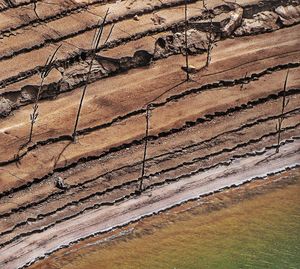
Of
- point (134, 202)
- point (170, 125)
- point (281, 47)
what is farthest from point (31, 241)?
point (281, 47)

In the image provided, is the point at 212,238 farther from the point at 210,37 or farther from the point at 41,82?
the point at 210,37

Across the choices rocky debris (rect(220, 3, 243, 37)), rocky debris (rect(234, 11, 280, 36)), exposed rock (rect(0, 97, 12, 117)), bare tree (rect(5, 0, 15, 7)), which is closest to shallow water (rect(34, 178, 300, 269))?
exposed rock (rect(0, 97, 12, 117))

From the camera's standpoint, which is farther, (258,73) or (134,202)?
(258,73)

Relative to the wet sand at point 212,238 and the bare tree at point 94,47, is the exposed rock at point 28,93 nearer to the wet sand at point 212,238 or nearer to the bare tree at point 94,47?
the bare tree at point 94,47

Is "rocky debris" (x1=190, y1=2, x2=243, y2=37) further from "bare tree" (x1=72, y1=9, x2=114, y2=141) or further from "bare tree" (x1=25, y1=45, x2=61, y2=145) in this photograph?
A: "bare tree" (x1=25, y1=45, x2=61, y2=145)

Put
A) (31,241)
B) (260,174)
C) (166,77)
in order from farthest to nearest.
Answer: (166,77)
(260,174)
(31,241)

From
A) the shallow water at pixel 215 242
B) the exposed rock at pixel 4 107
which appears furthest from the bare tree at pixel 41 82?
the shallow water at pixel 215 242

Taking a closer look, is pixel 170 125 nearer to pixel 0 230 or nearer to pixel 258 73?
pixel 258 73
